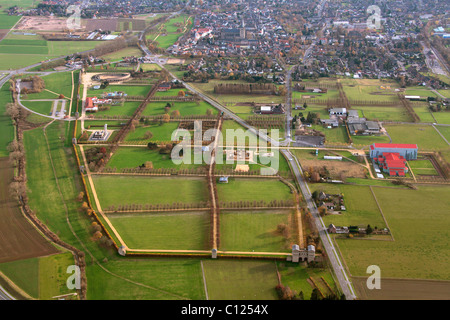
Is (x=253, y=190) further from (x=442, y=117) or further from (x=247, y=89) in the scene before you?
(x=442, y=117)

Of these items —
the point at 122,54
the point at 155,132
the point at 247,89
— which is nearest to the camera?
the point at 155,132

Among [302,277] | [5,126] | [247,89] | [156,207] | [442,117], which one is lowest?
[302,277]

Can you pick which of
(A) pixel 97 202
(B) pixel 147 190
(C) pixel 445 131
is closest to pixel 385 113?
(C) pixel 445 131

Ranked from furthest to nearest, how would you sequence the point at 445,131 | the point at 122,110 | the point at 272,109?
the point at 122,110, the point at 272,109, the point at 445,131

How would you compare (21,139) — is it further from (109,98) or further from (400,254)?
(400,254)

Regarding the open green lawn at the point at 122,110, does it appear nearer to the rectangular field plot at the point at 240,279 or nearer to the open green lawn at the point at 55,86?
the open green lawn at the point at 55,86

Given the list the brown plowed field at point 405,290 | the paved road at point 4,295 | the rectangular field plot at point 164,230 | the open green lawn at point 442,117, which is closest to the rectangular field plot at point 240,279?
the rectangular field plot at point 164,230

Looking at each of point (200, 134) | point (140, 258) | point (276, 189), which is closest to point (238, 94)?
point (200, 134)
